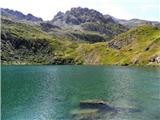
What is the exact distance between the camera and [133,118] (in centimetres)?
6319

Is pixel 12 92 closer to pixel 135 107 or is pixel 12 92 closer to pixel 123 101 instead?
pixel 123 101

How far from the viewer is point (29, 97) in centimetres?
9625

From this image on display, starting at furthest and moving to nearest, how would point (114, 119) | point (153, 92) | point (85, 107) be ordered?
point (153, 92), point (85, 107), point (114, 119)

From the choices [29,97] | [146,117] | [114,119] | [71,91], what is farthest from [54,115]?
[71,91]

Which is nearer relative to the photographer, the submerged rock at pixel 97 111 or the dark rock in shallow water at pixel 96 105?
the submerged rock at pixel 97 111

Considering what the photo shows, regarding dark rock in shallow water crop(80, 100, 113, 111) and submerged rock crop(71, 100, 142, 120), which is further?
dark rock in shallow water crop(80, 100, 113, 111)

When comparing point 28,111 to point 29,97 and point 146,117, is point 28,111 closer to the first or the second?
point 29,97

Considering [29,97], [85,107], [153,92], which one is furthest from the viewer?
[153,92]

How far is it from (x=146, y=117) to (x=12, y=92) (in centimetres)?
5853

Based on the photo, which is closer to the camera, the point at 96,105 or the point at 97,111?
the point at 97,111

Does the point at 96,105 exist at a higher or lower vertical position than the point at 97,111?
higher

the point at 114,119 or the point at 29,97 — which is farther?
the point at 29,97

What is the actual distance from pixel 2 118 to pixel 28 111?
865 cm

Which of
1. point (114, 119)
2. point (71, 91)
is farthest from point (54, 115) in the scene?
point (71, 91)
